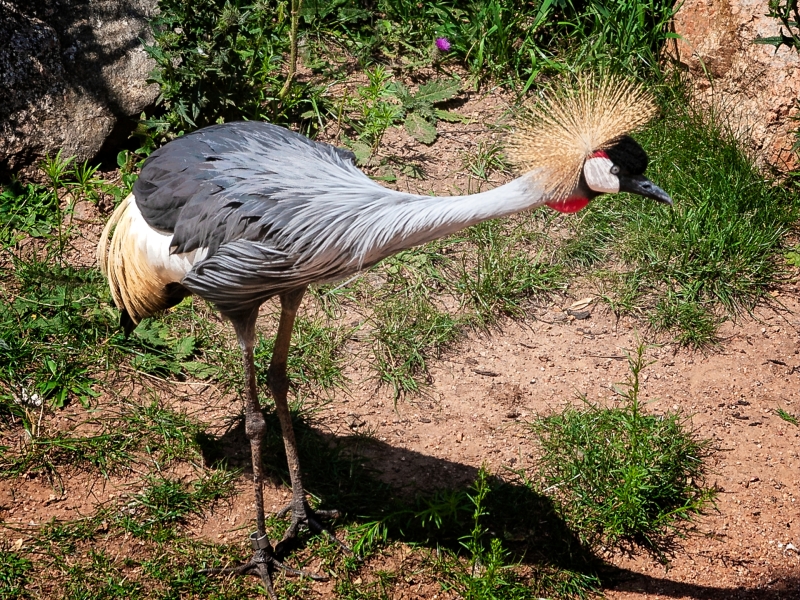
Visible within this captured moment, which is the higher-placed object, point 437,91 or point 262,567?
point 437,91

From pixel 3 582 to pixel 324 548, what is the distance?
1.03 meters

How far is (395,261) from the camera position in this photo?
160 inches

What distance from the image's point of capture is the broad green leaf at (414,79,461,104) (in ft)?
15.6

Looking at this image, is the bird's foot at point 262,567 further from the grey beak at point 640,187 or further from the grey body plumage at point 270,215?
the grey beak at point 640,187

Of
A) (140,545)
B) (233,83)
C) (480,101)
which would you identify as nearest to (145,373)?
(140,545)

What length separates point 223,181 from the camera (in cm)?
276

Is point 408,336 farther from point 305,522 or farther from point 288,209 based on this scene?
point 288,209

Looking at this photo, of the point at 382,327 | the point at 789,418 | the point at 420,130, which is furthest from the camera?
the point at 420,130

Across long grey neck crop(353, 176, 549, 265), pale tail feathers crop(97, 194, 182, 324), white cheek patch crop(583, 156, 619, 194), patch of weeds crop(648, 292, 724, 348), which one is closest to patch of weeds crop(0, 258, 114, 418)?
pale tail feathers crop(97, 194, 182, 324)

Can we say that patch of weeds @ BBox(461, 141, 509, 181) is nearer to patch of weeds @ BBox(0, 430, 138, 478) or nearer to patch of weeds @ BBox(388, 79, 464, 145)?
patch of weeds @ BBox(388, 79, 464, 145)

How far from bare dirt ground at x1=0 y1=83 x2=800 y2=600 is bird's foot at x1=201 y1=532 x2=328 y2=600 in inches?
3.3

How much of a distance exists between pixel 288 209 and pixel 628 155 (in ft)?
3.28

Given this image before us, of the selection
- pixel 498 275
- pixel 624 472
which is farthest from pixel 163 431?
pixel 624 472

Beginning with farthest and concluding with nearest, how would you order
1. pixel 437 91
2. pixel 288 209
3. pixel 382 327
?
1. pixel 437 91
2. pixel 382 327
3. pixel 288 209
